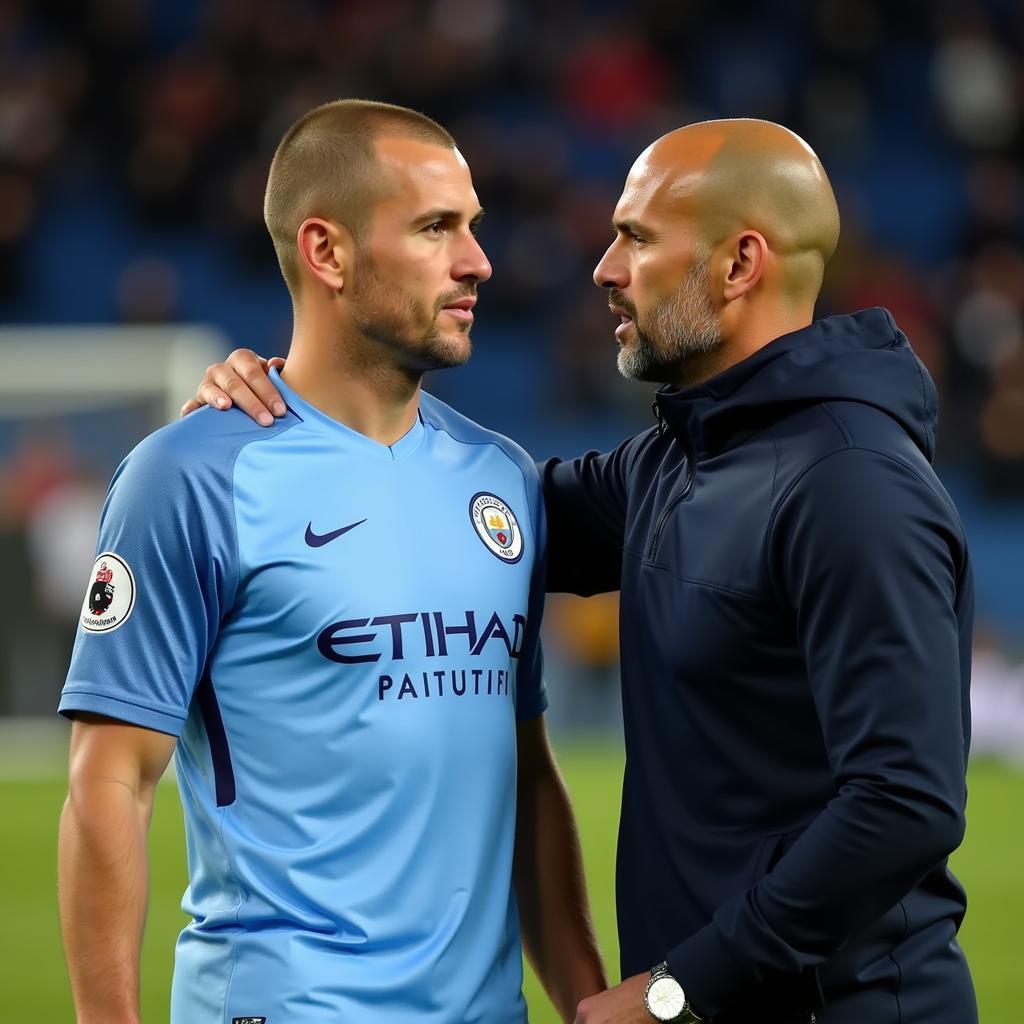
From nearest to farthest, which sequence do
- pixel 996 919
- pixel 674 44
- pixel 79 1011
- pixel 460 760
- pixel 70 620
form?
1. pixel 79 1011
2. pixel 460 760
3. pixel 996 919
4. pixel 70 620
5. pixel 674 44

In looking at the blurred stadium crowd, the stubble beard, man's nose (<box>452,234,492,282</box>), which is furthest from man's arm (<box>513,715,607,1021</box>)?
the blurred stadium crowd

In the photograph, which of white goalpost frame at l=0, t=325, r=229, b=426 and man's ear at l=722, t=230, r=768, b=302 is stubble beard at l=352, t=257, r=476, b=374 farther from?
white goalpost frame at l=0, t=325, r=229, b=426

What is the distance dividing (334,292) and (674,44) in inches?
552

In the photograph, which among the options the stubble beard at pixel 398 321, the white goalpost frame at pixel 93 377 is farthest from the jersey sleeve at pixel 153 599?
the white goalpost frame at pixel 93 377

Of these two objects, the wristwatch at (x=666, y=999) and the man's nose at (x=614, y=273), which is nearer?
the wristwatch at (x=666, y=999)

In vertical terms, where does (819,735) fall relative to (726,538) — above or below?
below

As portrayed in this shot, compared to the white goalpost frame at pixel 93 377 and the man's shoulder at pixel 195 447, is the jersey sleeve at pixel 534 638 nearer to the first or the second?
the man's shoulder at pixel 195 447

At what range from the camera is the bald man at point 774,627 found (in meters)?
2.48

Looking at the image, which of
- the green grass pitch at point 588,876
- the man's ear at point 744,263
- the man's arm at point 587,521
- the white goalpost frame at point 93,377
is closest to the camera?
the man's ear at point 744,263

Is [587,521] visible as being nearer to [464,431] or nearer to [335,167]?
[464,431]

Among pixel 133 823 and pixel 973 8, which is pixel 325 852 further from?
pixel 973 8

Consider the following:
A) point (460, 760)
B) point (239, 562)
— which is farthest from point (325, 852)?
point (239, 562)

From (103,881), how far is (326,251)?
1066 mm

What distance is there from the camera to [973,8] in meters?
16.5
